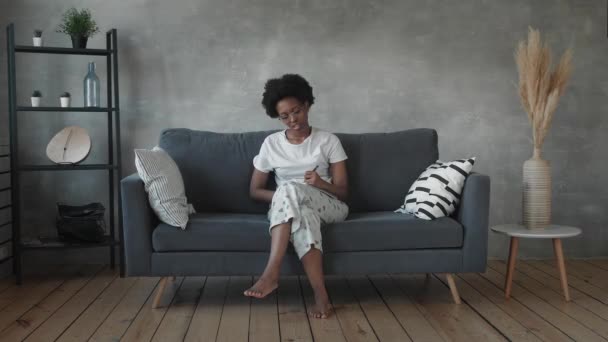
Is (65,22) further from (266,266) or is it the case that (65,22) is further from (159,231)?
(266,266)

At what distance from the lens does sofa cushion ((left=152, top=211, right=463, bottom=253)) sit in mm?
3250

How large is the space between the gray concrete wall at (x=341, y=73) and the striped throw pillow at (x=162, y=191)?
1.05 metres

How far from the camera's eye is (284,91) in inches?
138

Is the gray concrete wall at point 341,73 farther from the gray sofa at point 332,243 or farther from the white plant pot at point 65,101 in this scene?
the gray sofa at point 332,243

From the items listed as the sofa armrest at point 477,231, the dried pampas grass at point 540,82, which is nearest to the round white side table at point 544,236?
the sofa armrest at point 477,231

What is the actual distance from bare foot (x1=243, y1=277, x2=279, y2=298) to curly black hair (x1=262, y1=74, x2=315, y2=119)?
929mm

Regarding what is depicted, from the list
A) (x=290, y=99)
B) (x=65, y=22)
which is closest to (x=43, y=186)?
(x=65, y=22)

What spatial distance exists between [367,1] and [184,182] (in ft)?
5.37

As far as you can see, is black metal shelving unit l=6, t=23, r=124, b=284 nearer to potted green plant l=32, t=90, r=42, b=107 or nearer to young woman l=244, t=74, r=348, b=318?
potted green plant l=32, t=90, r=42, b=107

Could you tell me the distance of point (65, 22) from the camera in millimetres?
4094

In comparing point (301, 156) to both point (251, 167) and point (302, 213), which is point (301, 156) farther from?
point (302, 213)


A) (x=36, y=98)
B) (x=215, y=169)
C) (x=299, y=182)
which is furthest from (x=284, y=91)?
(x=36, y=98)

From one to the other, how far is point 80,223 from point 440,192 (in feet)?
6.66

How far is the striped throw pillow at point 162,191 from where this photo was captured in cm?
326
